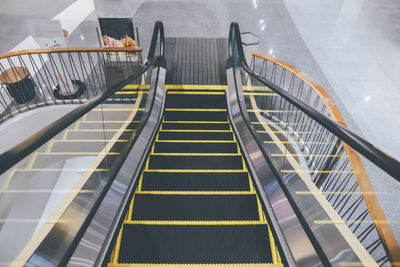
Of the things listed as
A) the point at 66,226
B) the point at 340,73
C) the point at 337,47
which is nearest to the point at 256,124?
the point at 66,226

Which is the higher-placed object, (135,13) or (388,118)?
(135,13)

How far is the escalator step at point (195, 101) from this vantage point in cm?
553

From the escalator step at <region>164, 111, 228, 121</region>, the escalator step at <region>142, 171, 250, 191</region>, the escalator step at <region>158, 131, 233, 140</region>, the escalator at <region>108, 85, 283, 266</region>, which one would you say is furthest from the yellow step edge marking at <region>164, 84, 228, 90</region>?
the escalator step at <region>142, 171, 250, 191</region>

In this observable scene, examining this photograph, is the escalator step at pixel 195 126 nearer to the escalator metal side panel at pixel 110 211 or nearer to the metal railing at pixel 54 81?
the escalator metal side panel at pixel 110 211

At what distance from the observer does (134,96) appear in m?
4.16

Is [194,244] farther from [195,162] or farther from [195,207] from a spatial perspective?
[195,162]

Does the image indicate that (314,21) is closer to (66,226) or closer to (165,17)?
(165,17)

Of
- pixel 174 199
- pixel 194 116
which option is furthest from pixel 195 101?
pixel 174 199

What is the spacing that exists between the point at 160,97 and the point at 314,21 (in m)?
7.33

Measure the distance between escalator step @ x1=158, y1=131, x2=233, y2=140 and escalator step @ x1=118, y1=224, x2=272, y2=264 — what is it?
76.5 inches

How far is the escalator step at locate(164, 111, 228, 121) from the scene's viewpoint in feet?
16.6

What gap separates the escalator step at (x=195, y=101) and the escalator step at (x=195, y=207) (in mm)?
2997

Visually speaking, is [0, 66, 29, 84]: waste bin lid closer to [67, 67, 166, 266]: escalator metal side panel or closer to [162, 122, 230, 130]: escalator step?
[162, 122, 230, 130]: escalator step

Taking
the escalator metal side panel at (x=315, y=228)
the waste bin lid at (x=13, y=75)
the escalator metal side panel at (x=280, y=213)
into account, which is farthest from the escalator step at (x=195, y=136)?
the waste bin lid at (x=13, y=75)
